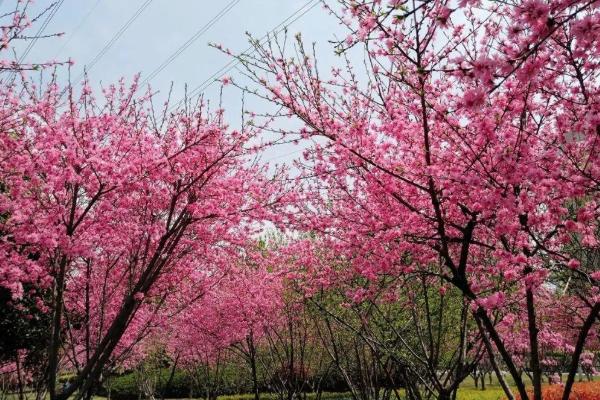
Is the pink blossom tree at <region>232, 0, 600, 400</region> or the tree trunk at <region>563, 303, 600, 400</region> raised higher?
the pink blossom tree at <region>232, 0, 600, 400</region>

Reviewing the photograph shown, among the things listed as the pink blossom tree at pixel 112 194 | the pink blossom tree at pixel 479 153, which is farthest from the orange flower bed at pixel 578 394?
the pink blossom tree at pixel 112 194

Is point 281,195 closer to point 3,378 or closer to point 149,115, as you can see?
point 149,115

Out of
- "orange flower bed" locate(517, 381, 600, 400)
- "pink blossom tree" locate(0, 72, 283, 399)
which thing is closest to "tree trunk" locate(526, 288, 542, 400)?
"pink blossom tree" locate(0, 72, 283, 399)

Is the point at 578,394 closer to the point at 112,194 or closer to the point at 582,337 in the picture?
the point at 582,337

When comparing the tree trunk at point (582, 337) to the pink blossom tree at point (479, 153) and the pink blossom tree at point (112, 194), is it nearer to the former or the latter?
the pink blossom tree at point (479, 153)

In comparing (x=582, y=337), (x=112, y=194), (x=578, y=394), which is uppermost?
(x=112, y=194)

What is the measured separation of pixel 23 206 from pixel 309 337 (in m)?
9.46

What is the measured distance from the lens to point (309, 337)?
14.1 m

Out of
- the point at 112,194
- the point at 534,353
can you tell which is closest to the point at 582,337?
the point at 534,353

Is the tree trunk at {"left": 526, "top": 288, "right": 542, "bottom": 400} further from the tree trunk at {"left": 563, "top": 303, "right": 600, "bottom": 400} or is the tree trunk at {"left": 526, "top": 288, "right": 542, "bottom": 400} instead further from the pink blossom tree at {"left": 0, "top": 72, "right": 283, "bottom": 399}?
the pink blossom tree at {"left": 0, "top": 72, "right": 283, "bottom": 399}

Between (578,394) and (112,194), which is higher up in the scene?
(112,194)

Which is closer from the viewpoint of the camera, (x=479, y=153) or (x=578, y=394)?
(x=479, y=153)

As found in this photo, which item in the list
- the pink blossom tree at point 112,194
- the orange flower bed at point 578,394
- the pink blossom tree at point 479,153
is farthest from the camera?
the orange flower bed at point 578,394

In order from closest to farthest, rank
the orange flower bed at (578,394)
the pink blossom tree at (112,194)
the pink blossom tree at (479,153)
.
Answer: the pink blossom tree at (479,153), the pink blossom tree at (112,194), the orange flower bed at (578,394)
